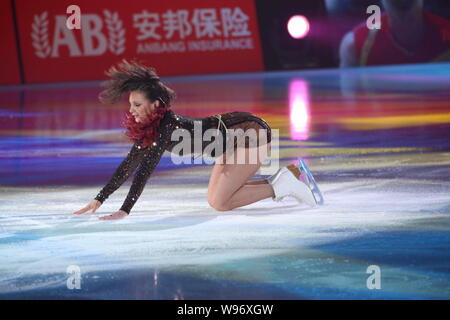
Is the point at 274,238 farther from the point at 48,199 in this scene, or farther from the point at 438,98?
the point at 438,98

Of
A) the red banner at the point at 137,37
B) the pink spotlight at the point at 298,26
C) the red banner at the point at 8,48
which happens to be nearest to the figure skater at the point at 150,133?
the red banner at the point at 137,37

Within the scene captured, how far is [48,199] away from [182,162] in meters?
1.59

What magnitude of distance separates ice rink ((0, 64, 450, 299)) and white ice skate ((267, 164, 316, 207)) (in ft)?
0.21

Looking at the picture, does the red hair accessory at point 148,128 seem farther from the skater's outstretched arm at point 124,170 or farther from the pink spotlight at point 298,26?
the pink spotlight at point 298,26

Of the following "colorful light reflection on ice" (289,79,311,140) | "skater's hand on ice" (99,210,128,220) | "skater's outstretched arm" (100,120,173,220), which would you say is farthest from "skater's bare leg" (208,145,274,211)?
"colorful light reflection on ice" (289,79,311,140)

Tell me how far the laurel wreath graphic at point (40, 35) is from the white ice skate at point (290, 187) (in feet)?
33.3

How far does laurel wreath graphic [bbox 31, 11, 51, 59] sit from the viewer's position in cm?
1471

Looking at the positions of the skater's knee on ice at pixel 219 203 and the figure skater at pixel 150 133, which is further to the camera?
the skater's knee on ice at pixel 219 203

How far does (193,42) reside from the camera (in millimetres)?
15180

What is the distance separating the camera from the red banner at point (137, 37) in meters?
14.7

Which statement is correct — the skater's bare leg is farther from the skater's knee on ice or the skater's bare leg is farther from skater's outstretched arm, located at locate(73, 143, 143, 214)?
skater's outstretched arm, located at locate(73, 143, 143, 214)

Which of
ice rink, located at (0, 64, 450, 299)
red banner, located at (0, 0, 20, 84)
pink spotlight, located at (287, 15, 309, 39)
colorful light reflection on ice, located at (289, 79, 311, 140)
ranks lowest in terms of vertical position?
ice rink, located at (0, 64, 450, 299)

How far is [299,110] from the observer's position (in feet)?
33.2
